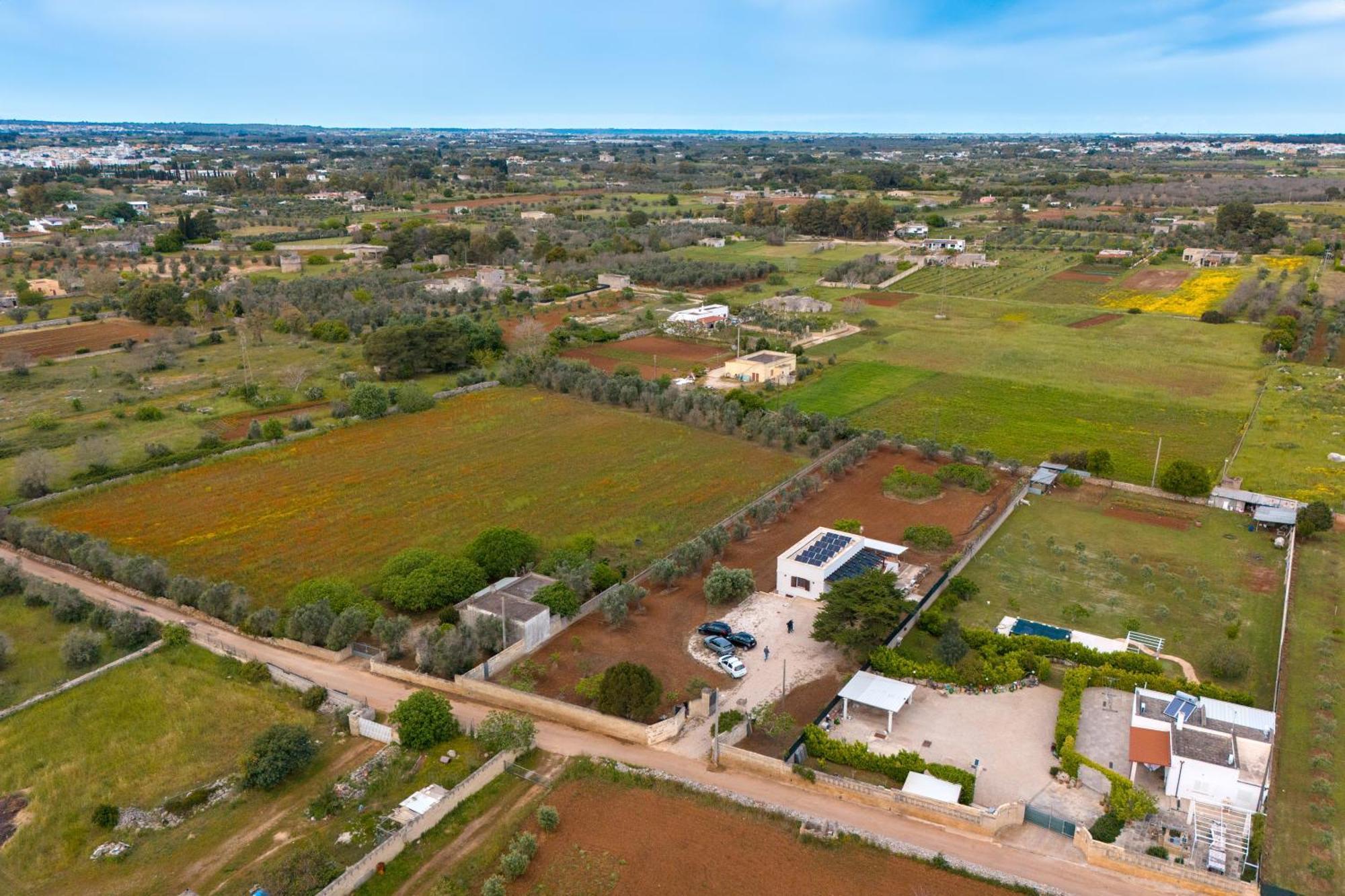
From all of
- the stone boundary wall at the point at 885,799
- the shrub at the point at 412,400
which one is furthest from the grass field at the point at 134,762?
the shrub at the point at 412,400

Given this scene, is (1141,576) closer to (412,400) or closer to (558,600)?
(558,600)

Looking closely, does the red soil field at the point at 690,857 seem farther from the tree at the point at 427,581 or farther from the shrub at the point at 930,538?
the shrub at the point at 930,538

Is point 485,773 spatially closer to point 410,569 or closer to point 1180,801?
point 410,569

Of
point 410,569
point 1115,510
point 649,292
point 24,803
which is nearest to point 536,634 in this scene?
point 410,569

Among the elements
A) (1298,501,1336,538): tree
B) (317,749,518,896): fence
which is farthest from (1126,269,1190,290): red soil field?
(317,749,518,896): fence

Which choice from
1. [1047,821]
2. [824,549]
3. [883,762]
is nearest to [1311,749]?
[1047,821]

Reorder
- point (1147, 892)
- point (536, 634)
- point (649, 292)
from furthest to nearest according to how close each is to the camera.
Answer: point (649, 292), point (536, 634), point (1147, 892)
